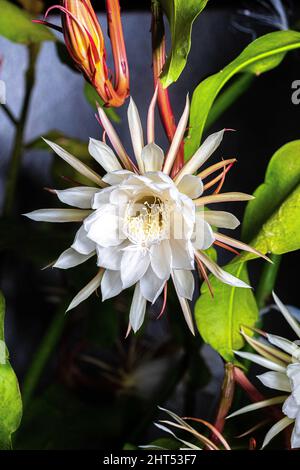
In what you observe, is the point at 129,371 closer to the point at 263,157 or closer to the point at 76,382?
the point at 76,382

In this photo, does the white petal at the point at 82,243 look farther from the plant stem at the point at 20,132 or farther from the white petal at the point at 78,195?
the plant stem at the point at 20,132

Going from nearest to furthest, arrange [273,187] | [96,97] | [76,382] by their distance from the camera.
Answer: [273,187]
[96,97]
[76,382]

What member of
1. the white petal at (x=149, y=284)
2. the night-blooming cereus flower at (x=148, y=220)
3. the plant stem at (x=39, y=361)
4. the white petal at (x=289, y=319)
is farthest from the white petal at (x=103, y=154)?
the plant stem at (x=39, y=361)

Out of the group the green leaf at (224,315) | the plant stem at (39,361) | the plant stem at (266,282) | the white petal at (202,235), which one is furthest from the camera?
the plant stem at (39,361)

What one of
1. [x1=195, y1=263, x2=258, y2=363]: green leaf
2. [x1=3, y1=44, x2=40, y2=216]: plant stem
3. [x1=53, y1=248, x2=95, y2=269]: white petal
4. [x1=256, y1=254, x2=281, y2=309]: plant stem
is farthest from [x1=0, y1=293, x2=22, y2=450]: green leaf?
[x1=3, y1=44, x2=40, y2=216]: plant stem
